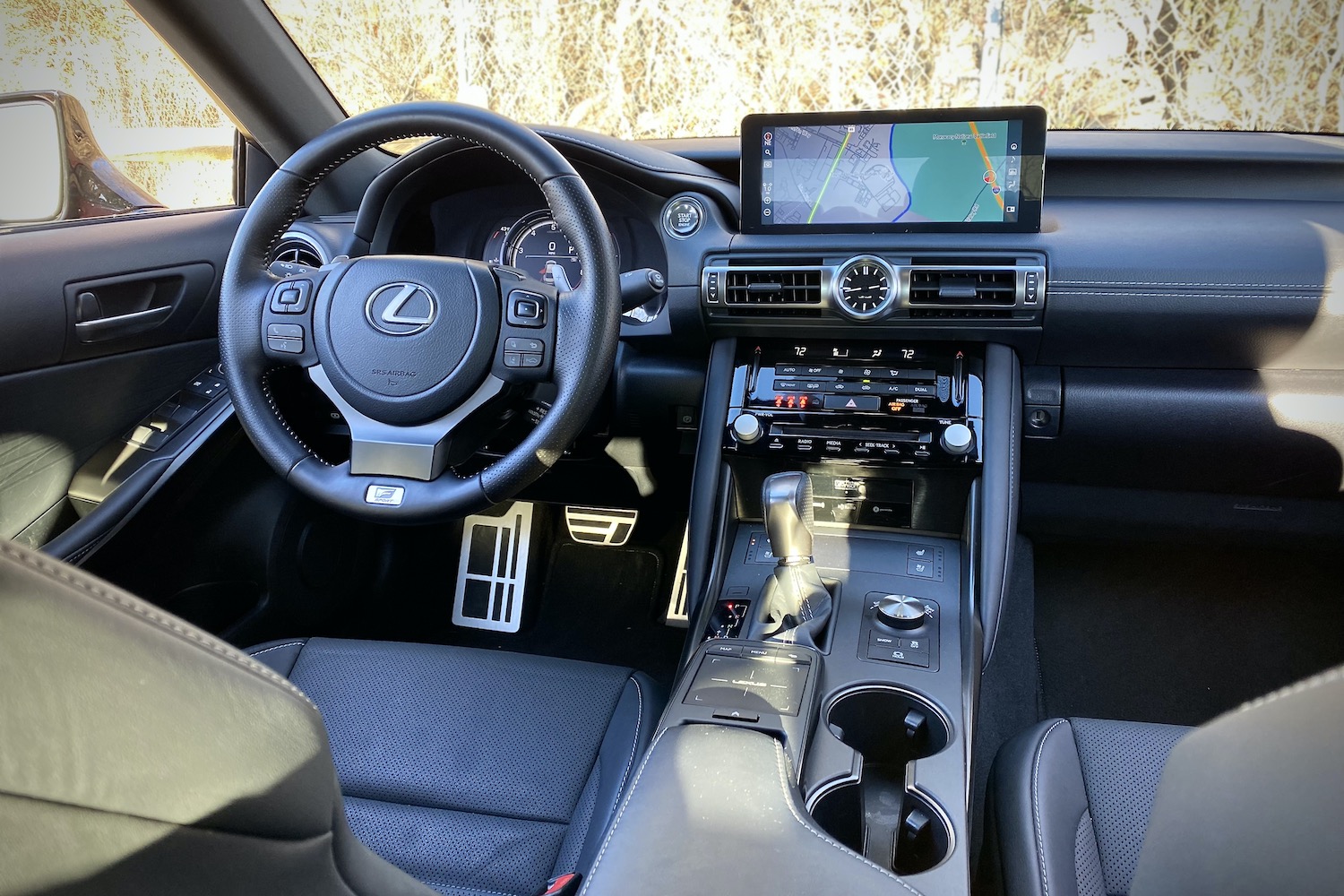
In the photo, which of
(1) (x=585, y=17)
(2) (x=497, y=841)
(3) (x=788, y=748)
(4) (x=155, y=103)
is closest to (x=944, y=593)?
(3) (x=788, y=748)

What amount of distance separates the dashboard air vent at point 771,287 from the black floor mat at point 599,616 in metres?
0.90

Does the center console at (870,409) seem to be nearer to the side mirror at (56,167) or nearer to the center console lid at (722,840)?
the center console lid at (722,840)

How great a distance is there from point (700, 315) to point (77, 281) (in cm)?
116

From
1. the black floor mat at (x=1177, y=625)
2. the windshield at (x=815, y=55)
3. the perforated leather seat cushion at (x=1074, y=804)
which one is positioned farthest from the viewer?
the windshield at (x=815, y=55)

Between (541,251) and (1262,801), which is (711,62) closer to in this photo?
(541,251)

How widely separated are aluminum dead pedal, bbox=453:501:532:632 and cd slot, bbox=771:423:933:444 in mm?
936

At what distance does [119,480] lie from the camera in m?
1.85

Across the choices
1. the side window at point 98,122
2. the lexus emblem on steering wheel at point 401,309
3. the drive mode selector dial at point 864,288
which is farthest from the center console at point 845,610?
the side window at point 98,122

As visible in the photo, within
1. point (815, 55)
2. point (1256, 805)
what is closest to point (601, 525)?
point (1256, 805)

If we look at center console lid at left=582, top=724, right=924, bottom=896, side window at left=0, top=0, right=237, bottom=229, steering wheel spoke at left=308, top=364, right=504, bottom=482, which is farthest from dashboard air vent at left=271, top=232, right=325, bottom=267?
center console lid at left=582, top=724, right=924, bottom=896

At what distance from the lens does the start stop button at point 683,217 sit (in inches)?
77.8

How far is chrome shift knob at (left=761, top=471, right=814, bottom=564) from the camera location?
157 cm

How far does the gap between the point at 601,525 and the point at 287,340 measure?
3.81ft

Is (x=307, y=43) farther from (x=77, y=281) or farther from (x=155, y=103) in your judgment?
(x=77, y=281)
